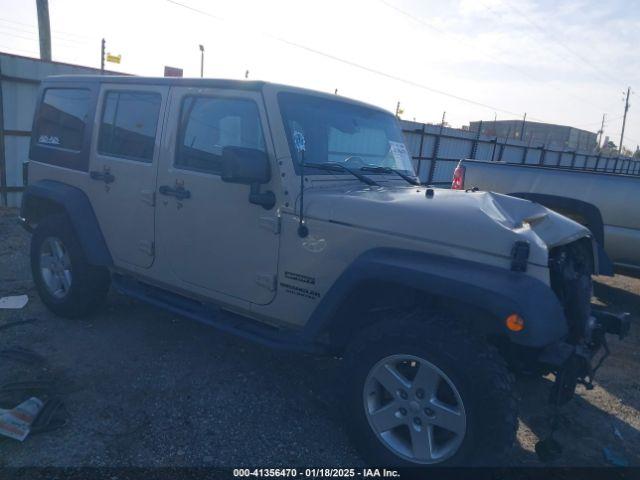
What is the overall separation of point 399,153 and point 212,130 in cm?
151

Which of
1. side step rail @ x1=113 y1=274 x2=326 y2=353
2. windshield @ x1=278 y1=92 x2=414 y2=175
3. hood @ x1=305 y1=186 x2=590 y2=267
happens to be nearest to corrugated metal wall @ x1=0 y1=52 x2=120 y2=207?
side step rail @ x1=113 y1=274 x2=326 y2=353

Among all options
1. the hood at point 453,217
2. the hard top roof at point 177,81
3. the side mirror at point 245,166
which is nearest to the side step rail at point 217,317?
the hood at point 453,217

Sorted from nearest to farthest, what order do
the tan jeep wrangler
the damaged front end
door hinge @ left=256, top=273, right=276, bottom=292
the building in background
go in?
the tan jeep wrangler
the damaged front end
door hinge @ left=256, top=273, right=276, bottom=292
the building in background

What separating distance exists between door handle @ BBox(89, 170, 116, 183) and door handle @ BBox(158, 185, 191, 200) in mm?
633

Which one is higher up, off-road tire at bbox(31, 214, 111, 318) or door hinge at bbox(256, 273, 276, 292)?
door hinge at bbox(256, 273, 276, 292)

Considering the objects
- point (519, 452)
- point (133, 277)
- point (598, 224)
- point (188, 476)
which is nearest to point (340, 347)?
point (188, 476)

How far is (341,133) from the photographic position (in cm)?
349

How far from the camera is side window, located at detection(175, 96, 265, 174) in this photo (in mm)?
3242

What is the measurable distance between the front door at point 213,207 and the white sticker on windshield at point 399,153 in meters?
1.23

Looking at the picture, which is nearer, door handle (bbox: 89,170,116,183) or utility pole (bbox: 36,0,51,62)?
door handle (bbox: 89,170,116,183)

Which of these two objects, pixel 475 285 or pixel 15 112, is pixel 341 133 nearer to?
pixel 475 285

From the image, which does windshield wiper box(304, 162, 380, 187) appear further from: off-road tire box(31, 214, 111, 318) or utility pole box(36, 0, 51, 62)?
utility pole box(36, 0, 51, 62)

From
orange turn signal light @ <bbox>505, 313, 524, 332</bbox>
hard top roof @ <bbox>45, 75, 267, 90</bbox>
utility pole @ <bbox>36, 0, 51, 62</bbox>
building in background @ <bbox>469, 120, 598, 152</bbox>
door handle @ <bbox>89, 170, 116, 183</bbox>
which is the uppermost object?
building in background @ <bbox>469, 120, 598, 152</bbox>

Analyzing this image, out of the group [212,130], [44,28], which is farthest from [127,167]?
[44,28]
